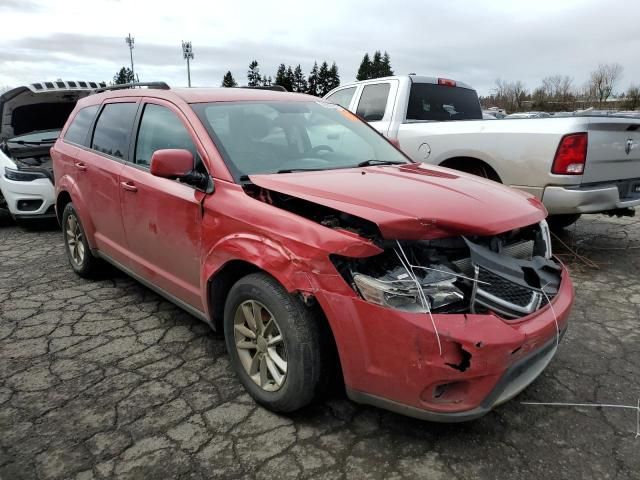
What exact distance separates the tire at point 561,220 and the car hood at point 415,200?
340 centimetres

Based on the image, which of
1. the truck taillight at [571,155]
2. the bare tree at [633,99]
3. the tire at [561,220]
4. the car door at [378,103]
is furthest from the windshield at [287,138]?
the bare tree at [633,99]

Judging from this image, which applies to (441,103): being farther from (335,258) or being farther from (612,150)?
(335,258)

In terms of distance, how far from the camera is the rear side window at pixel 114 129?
147 inches

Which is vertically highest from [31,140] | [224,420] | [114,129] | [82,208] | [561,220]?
[114,129]

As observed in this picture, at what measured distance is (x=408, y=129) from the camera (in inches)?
228

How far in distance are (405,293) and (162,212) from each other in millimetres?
1792

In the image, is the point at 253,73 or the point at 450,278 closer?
the point at 450,278

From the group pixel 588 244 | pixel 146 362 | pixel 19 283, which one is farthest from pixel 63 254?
pixel 588 244

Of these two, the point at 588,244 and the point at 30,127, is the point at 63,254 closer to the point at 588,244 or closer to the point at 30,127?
the point at 30,127

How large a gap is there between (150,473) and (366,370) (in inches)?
41.9

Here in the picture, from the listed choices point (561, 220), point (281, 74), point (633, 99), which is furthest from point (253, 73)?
point (561, 220)

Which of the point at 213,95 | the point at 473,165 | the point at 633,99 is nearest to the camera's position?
the point at 213,95

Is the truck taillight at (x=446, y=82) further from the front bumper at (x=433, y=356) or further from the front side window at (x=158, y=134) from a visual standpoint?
the front bumper at (x=433, y=356)

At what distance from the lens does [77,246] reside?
4730mm
